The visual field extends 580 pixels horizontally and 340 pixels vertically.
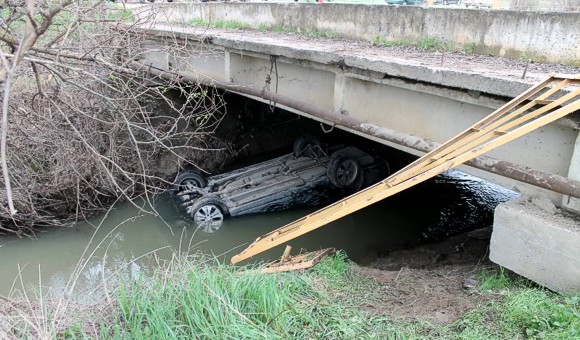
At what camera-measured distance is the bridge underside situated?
4258 mm

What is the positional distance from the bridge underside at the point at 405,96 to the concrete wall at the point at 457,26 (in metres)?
1.04

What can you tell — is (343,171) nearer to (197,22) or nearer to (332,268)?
(332,268)

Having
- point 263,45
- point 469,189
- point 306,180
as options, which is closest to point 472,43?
point 263,45

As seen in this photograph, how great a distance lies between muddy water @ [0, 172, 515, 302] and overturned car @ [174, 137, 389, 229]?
0.88ft

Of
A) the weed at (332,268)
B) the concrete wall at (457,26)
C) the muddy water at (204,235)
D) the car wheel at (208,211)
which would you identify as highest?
the concrete wall at (457,26)

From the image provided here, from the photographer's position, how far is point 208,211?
9.23 m

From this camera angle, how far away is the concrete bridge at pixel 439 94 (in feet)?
13.5

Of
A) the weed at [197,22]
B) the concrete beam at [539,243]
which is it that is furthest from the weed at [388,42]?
the weed at [197,22]

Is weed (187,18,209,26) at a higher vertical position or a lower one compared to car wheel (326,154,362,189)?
higher

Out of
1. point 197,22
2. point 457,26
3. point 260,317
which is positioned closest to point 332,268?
point 260,317

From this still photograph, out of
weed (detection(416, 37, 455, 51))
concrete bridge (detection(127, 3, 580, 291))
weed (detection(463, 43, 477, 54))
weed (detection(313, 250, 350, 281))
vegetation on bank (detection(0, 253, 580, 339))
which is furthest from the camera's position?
weed (detection(416, 37, 455, 51))

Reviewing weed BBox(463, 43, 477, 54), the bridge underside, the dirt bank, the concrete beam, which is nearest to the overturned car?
the bridge underside

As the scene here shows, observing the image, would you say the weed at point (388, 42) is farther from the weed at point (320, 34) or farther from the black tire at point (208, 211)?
the black tire at point (208, 211)

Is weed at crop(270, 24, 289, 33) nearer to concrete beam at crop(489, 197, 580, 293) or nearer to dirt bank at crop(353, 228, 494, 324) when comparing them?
dirt bank at crop(353, 228, 494, 324)
